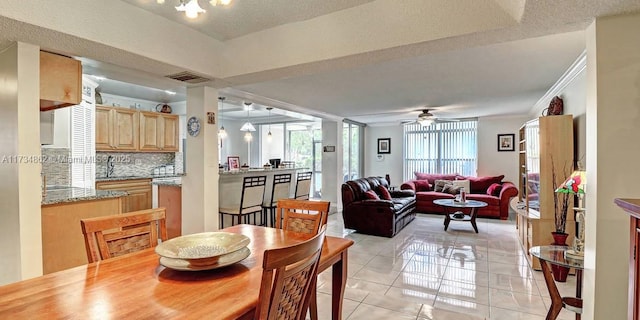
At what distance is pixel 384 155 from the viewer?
9.12m

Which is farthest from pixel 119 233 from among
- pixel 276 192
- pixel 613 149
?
pixel 276 192

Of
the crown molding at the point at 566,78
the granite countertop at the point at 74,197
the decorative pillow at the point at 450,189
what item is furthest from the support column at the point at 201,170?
the decorative pillow at the point at 450,189

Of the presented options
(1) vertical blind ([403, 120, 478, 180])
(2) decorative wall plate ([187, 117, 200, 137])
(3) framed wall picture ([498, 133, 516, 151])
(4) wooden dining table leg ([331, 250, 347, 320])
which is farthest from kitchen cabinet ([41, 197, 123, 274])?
(3) framed wall picture ([498, 133, 516, 151])

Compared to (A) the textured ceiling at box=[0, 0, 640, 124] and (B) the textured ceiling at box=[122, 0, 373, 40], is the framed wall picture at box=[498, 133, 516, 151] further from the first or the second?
(B) the textured ceiling at box=[122, 0, 373, 40]

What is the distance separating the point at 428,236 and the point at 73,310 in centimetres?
487

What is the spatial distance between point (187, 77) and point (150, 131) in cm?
372

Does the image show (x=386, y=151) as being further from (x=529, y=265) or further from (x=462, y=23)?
(x=462, y=23)

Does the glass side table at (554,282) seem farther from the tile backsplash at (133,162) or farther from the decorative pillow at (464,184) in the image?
the tile backsplash at (133,162)

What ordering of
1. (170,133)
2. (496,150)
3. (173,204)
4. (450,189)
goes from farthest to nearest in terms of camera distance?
1. (496,150)
2. (450,189)
3. (170,133)
4. (173,204)

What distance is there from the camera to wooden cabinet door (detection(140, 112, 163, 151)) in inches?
238

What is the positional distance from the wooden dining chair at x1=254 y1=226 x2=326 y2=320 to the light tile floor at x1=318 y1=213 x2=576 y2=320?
141 cm

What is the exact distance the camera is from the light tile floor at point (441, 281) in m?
2.63

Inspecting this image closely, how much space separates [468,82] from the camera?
13.9 feet

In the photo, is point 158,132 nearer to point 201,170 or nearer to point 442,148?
point 201,170
